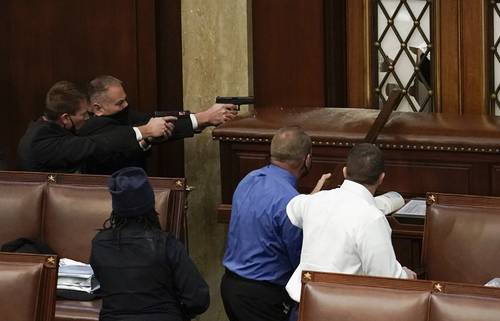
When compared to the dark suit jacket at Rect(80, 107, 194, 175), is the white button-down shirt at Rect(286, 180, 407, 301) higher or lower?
lower

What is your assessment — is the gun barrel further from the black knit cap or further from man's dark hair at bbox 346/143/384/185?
the black knit cap

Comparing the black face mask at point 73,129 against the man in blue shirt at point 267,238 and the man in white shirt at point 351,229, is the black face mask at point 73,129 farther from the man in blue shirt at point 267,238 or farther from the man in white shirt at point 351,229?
the man in white shirt at point 351,229

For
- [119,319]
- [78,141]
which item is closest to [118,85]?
[78,141]

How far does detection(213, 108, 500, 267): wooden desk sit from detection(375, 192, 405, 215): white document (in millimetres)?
70

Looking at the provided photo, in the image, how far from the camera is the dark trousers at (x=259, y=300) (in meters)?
5.57

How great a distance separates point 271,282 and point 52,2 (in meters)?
2.53

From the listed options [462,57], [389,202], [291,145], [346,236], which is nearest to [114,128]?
[291,145]

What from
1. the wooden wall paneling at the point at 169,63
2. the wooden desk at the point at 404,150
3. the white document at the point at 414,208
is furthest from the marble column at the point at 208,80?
the white document at the point at 414,208

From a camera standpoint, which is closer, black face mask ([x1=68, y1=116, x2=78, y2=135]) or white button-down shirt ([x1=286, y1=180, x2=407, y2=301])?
white button-down shirt ([x1=286, y1=180, x2=407, y2=301])

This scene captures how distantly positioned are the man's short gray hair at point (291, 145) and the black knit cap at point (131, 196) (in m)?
0.80

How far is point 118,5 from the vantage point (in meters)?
7.27

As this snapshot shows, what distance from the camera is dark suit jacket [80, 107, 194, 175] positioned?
21.6 ft

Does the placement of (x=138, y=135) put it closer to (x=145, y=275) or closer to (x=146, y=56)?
(x=146, y=56)

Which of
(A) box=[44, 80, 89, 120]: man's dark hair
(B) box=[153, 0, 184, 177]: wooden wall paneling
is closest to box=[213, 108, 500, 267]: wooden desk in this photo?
(A) box=[44, 80, 89, 120]: man's dark hair
